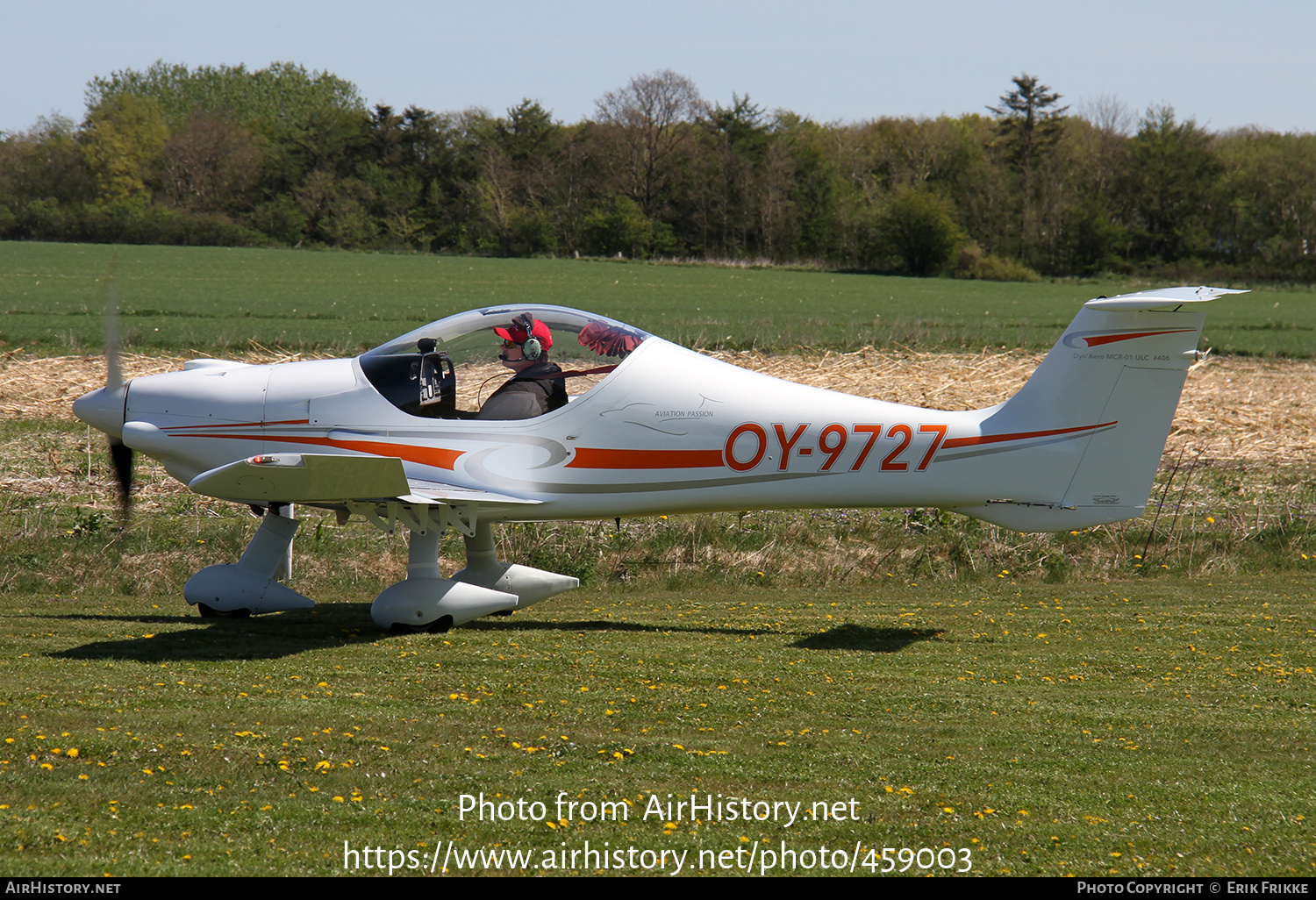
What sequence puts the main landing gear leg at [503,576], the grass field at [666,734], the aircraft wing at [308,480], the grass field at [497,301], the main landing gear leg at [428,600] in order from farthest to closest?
the grass field at [497,301]
the main landing gear leg at [503,576]
the main landing gear leg at [428,600]
the aircraft wing at [308,480]
the grass field at [666,734]

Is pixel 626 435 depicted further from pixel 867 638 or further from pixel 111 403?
pixel 111 403

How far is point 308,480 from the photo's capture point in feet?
22.7

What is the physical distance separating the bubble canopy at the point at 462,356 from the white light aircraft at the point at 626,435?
1cm

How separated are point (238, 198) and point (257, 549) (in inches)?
2896

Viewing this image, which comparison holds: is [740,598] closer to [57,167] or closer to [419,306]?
[419,306]

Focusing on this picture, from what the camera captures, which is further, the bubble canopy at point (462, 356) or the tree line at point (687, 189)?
the tree line at point (687, 189)

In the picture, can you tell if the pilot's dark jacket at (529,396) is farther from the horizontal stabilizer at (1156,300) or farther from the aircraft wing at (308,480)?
the horizontal stabilizer at (1156,300)

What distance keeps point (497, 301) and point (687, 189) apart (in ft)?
137

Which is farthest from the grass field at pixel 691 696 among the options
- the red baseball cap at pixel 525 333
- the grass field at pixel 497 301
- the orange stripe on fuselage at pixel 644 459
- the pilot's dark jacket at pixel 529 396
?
the grass field at pixel 497 301

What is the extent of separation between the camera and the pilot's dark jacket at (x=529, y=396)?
310 inches

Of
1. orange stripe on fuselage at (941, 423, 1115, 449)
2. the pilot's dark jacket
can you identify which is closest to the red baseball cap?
the pilot's dark jacket

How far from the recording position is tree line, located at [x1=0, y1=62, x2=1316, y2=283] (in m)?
69.5

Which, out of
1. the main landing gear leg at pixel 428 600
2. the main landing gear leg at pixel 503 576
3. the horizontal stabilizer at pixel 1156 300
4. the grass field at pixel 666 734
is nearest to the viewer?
the grass field at pixel 666 734

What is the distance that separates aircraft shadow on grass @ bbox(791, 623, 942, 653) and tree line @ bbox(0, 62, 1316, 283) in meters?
63.5
